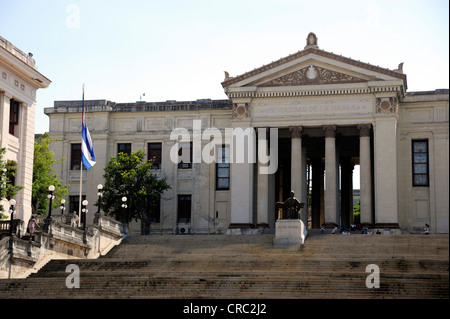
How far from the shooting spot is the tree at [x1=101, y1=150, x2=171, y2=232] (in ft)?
178

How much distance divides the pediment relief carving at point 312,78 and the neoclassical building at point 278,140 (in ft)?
0.23

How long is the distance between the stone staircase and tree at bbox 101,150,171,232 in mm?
6403

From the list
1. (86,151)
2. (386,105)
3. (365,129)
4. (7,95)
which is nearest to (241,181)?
(365,129)

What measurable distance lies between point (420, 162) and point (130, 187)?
19926 millimetres

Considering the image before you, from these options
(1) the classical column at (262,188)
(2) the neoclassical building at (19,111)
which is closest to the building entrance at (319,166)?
(1) the classical column at (262,188)

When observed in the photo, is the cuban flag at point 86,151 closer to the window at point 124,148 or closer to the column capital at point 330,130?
the window at point 124,148

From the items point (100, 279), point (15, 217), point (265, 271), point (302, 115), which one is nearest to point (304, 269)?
point (265, 271)

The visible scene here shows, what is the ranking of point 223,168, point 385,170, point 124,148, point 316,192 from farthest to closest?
1. point 316,192
2. point 124,148
3. point 223,168
4. point 385,170

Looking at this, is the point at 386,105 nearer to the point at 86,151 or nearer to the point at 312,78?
the point at 312,78

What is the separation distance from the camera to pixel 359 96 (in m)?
54.4

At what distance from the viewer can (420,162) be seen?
183ft

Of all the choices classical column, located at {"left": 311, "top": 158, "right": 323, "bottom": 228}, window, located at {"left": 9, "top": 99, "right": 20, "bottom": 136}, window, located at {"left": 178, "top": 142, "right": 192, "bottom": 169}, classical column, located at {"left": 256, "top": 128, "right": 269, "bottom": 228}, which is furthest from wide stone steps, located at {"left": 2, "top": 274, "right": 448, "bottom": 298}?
classical column, located at {"left": 311, "top": 158, "right": 323, "bottom": 228}

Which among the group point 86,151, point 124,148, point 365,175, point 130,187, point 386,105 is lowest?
point 130,187
